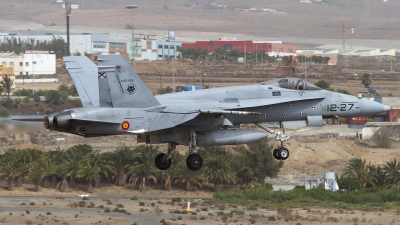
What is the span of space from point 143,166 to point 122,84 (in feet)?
152

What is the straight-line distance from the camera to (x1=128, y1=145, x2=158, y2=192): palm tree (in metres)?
81.4

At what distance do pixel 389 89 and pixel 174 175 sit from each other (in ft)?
226

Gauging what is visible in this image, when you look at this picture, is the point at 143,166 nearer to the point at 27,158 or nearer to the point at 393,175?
the point at 27,158

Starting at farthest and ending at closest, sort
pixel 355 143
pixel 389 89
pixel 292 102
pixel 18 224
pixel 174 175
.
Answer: pixel 389 89
pixel 355 143
pixel 174 175
pixel 18 224
pixel 292 102

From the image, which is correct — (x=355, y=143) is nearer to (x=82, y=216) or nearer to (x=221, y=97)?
(x=82, y=216)

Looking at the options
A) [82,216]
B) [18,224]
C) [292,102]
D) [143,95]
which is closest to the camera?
[143,95]

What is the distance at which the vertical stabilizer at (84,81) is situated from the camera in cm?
3728

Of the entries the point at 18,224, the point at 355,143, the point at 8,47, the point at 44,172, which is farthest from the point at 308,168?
the point at 8,47

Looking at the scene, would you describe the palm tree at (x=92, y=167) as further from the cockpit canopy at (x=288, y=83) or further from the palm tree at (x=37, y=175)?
the cockpit canopy at (x=288, y=83)

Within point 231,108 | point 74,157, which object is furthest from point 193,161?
point 74,157

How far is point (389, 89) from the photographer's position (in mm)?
141500

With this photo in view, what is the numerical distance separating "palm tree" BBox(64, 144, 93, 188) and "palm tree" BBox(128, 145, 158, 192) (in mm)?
4954

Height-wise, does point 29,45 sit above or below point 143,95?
above

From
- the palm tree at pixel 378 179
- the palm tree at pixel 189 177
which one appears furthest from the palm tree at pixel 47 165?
the palm tree at pixel 378 179
